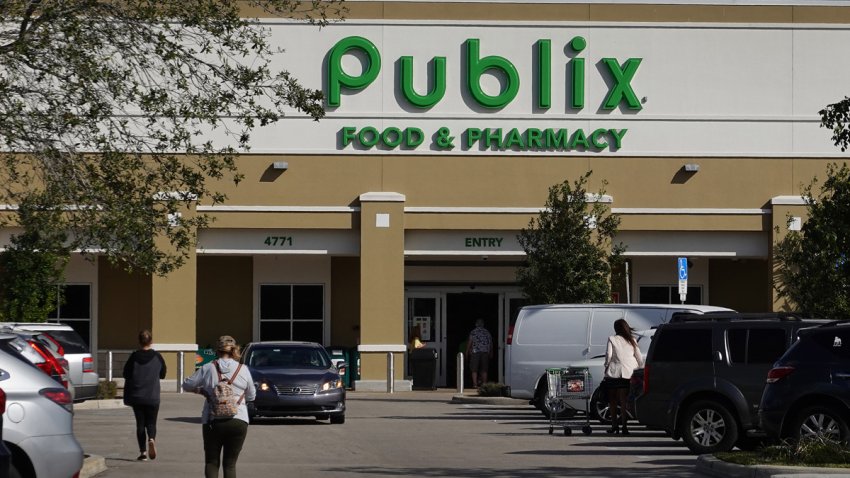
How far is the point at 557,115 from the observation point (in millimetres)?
41188

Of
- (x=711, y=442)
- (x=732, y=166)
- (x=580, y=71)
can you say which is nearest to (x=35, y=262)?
(x=580, y=71)

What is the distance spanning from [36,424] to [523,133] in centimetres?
2969

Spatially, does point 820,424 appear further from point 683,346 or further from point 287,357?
point 287,357

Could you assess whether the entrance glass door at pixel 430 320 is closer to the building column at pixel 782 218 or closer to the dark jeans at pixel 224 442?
the building column at pixel 782 218

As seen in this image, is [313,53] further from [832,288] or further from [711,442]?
[711,442]

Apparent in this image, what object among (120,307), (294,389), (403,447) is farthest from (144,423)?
(120,307)

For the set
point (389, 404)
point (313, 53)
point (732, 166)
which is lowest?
point (389, 404)

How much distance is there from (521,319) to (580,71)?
1371cm

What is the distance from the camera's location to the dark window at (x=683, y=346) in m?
20.9

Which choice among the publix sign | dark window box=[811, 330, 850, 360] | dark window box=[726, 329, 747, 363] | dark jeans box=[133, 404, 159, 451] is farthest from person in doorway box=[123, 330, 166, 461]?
the publix sign

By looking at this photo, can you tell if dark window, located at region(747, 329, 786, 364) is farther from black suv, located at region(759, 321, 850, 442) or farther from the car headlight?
the car headlight

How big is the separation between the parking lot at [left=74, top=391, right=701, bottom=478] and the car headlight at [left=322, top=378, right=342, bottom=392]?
649mm

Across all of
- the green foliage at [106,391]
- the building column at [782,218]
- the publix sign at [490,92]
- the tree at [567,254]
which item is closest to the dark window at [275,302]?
the publix sign at [490,92]

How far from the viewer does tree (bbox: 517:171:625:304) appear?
119 ft
